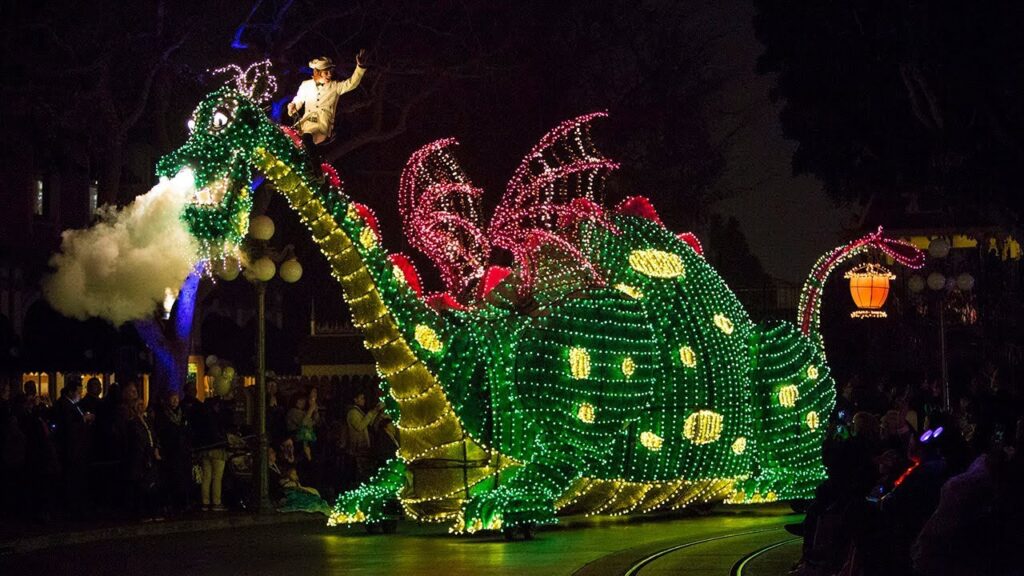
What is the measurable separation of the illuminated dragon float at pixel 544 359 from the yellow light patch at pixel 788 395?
3cm

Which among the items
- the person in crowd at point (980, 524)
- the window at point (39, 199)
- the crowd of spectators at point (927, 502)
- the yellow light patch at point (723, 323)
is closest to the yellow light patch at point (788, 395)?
the yellow light patch at point (723, 323)

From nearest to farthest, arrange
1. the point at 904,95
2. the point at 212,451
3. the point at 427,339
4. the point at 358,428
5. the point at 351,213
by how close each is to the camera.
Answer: the point at 351,213 → the point at 427,339 → the point at 904,95 → the point at 212,451 → the point at 358,428

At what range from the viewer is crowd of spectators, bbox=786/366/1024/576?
7496 millimetres

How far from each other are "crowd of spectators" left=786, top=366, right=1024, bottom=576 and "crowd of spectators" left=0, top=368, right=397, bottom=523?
38.4ft

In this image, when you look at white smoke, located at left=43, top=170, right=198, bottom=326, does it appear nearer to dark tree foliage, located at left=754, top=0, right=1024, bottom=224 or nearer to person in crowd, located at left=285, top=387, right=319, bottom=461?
person in crowd, located at left=285, top=387, right=319, bottom=461

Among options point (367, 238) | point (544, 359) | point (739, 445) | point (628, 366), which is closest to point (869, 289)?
point (739, 445)

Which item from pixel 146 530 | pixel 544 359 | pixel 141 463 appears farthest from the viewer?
pixel 141 463

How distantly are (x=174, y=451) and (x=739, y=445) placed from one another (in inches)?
295

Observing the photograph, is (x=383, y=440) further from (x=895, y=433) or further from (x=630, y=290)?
(x=895, y=433)

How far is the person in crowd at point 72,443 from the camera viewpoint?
70.3ft

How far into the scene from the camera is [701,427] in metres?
20.7

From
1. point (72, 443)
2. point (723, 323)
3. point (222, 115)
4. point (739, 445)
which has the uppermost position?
point (222, 115)

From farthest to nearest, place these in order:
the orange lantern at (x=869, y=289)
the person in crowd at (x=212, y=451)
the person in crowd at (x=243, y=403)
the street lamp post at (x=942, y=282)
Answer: the person in crowd at (x=243, y=403), the orange lantern at (x=869, y=289), the street lamp post at (x=942, y=282), the person in crowd at (x=212, y=451)

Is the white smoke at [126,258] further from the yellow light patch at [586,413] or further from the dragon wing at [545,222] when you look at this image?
the yellow light patch at [586,413]
